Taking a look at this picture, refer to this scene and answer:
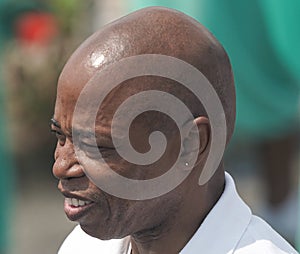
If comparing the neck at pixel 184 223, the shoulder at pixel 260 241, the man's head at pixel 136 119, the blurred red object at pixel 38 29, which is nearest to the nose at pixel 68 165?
the man's head at pixel 136 119

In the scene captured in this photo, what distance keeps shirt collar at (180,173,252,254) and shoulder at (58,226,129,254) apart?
0.48 ft

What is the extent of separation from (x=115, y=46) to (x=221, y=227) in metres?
0.29

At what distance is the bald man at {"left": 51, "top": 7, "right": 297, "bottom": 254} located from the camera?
1266mm

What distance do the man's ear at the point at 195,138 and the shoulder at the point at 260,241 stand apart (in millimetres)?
126

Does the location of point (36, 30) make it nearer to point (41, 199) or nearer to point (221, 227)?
point (41, 199)

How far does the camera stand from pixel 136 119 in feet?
4.17

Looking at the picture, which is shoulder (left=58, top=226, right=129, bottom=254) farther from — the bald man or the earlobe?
the earlobe

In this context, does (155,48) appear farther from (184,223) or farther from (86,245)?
(86,245)

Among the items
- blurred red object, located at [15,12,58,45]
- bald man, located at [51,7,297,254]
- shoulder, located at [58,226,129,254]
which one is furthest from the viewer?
blurred red object, located at [15,12,58,45]

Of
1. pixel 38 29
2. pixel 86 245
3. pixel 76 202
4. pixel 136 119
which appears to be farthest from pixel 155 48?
pixel 38 29

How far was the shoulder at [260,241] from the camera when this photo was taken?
1.31m

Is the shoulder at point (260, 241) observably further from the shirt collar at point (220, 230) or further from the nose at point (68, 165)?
the nose at point (68, 165)

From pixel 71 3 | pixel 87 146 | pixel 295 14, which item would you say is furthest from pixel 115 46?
pixel 71 3

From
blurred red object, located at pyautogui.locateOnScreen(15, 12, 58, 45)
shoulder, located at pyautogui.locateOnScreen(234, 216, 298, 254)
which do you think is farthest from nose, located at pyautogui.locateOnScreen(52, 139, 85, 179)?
blurred red object, located at pyautogui.locateOnScreen(15, 12, 58, 45)
